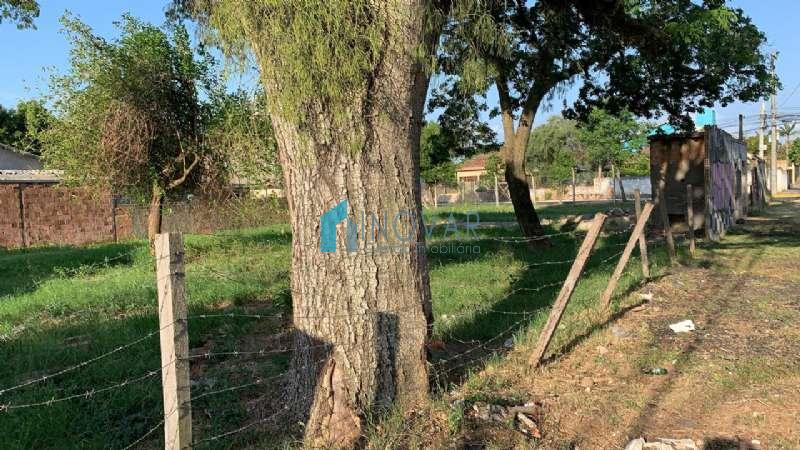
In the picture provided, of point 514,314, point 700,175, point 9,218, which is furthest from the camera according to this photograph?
point 9,218

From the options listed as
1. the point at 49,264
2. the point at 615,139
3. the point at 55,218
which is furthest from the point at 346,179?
the point at 615,139

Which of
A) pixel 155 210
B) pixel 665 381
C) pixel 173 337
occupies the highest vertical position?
pixel 155 210

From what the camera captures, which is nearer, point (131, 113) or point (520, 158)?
point (131, 113)

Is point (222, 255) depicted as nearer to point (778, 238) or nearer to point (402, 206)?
point (402, 206)

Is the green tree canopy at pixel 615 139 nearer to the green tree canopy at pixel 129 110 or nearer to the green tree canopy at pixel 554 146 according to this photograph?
the green tree canopy at pixel 554 146

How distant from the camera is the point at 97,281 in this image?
31.2ft

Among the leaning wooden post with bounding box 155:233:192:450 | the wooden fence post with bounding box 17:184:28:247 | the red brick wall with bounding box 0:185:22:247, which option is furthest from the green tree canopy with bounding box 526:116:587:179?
the leaning wooden post with bounding box 155:233:192:450

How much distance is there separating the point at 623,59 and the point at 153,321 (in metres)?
9.90

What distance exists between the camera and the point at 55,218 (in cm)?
1742

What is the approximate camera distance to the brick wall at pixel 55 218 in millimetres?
16594

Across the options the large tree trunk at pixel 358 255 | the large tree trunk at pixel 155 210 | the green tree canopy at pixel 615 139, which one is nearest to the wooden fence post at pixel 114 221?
the large tree trunk at pixel 155 210

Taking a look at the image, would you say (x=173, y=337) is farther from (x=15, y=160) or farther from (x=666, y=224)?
(x=15, y=160)

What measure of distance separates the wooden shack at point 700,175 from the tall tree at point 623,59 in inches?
49.1

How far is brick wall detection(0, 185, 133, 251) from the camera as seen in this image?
1659 cm
